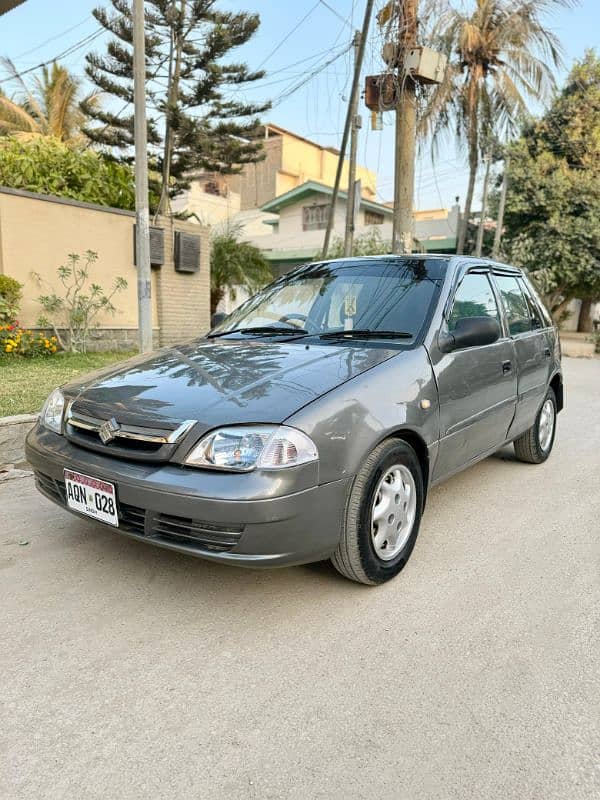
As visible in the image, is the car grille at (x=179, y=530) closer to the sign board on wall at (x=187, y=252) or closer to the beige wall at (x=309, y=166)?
the sign board on wall at (x=187, y=252)

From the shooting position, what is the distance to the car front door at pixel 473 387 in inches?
132

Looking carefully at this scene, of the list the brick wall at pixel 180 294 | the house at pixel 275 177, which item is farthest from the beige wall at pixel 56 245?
the house at pixel 275 177

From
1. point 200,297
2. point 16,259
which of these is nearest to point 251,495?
point 16,259

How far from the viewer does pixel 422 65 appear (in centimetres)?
844

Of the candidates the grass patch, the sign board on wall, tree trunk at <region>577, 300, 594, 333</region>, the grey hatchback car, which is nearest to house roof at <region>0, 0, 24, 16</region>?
the grass patch

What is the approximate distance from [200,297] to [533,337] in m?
8.42

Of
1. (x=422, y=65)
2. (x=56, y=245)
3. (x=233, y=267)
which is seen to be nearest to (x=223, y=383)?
(x=422, y=65)

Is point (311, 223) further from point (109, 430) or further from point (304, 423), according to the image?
point (304, 423)

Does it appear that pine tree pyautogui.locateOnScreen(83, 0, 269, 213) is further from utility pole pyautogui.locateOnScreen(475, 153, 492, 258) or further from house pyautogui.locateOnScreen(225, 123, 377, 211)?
house pyautogui.locateOnScreen(225, 123, 377, 211)

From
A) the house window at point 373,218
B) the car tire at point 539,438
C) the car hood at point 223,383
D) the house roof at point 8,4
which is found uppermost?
the house roof at point 8,4

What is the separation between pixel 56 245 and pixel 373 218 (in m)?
20.5

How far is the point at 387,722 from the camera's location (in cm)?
205

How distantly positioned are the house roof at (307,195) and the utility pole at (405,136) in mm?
17162

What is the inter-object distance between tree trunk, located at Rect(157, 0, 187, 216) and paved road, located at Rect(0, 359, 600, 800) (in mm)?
10890
